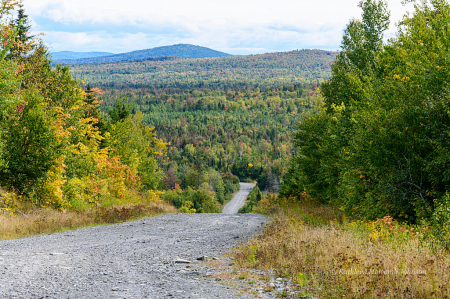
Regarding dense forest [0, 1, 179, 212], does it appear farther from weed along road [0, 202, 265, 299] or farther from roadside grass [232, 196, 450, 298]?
roadside grass [232, 196, 450, 298]

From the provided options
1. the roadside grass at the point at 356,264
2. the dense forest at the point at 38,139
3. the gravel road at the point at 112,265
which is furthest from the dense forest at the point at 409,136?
the dense forest at the point at 38,139

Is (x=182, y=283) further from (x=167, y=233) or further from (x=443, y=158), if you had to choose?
(x=443, y=158)

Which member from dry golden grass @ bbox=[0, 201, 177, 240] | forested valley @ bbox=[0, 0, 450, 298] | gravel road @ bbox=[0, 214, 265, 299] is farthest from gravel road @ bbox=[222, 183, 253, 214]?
gravel road @ bbox=[0, 214, 265, 299]

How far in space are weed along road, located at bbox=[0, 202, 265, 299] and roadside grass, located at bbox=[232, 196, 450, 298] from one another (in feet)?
Result: 4.50

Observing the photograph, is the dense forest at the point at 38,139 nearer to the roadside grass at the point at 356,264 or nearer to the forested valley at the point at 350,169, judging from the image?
the forested valley at the point at 350,169

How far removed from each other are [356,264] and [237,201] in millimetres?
126569

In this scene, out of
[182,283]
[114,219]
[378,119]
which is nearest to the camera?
[182,283]

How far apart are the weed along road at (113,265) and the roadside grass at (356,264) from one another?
1372mm

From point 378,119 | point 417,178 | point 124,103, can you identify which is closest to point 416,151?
point 417,178

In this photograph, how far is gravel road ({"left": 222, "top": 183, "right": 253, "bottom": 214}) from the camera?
116562mm

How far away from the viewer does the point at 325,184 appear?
27.4m

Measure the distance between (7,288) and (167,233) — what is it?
26.7 ft

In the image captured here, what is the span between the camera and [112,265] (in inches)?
318

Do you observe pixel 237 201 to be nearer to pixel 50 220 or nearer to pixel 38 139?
pixel 38 139
